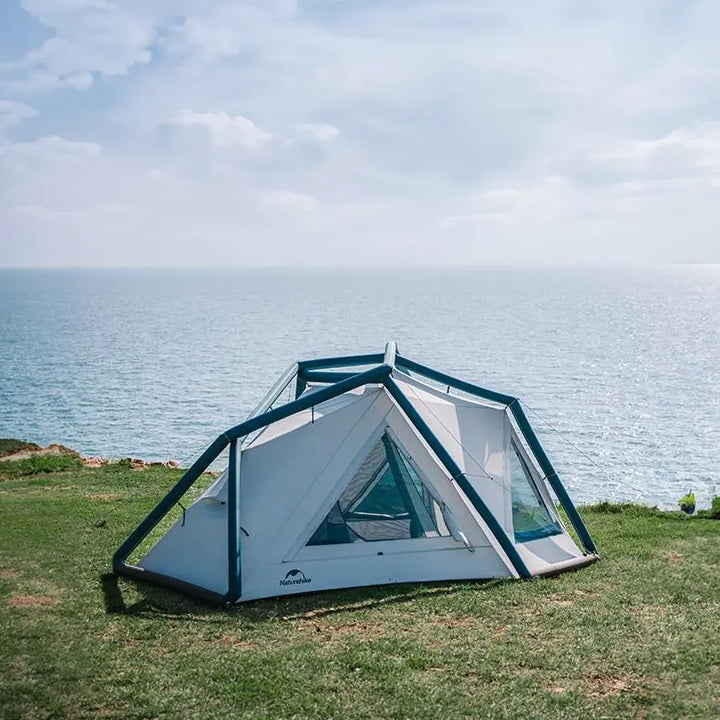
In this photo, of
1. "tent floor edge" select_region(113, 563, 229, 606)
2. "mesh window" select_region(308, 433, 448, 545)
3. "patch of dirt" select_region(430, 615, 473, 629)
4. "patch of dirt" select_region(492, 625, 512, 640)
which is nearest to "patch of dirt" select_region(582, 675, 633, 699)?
"patch of dirt" select_region(492, 625, 512, 640)

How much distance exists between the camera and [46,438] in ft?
166

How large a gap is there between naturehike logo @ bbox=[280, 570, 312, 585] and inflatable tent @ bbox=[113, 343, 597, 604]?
0.02 meters

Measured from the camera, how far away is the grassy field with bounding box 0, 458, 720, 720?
34.0 ft

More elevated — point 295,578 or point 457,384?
point 457,384

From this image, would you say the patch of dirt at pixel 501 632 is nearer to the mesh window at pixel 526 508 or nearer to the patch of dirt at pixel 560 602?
the patch of dirt at pixel 560 602

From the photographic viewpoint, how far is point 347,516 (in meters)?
15.0

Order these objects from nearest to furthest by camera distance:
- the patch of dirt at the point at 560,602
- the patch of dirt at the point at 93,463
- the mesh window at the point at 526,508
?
the patch of dirt at the point at 560,602 → the mesh window at the point at 526,508 → the patch of dirt at the point at 93,463

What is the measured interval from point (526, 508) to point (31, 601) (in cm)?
911

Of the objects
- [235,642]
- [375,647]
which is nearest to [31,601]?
[235,642]

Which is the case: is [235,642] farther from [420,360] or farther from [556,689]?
[420,360]

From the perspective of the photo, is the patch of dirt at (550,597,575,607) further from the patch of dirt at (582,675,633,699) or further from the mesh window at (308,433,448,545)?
the patch of dirt at (582,675,633,699)

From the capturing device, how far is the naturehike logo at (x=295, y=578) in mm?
14328

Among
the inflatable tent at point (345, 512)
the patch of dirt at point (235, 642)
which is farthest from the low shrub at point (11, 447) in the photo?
the patch of dirt at point (235, 642)

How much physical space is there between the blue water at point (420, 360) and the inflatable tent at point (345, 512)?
866 inches
